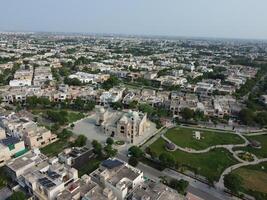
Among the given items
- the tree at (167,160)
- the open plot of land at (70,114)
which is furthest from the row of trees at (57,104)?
→ the tree at (167,160)

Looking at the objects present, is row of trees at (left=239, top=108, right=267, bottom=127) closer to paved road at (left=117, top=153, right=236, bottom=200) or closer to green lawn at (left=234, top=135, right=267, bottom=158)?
green lawn at (left=234, top=135, right=267, bottom=158)

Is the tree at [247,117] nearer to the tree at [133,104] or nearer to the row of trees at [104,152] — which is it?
the tree at [133,104]

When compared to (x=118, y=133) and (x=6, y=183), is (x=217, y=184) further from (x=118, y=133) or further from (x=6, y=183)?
(x=6, y=183)

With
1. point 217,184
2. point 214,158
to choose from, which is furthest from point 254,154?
point 217,184

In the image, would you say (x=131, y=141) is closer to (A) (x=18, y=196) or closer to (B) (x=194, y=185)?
(B) (x=194, y=185)

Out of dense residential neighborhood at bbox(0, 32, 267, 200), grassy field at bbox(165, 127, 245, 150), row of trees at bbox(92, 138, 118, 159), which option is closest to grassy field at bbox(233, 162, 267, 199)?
dense residential neighborhood at bbox(0, 32, 267, 200)

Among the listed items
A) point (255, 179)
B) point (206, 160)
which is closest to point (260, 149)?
point (255, 179)
